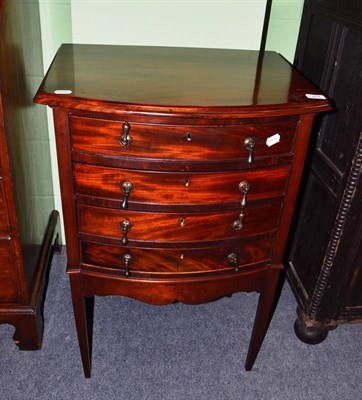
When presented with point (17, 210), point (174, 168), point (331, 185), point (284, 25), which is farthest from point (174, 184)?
point (284, 25)

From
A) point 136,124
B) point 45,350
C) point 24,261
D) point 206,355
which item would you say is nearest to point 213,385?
point 206,355

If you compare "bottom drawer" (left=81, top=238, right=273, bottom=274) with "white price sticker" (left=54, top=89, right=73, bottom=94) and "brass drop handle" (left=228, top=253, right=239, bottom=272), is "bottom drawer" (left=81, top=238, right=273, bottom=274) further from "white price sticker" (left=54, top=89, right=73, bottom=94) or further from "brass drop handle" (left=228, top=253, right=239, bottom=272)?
"white price sticker" (left=54, top=89, right=73, bottom=94)

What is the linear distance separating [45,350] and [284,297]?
1.09 metres

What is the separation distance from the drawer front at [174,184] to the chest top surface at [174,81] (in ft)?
0.65

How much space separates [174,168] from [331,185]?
74cm

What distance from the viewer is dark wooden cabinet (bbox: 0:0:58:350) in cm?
141

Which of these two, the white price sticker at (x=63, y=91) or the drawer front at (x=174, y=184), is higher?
the white price sticker at (x=63, y=91)

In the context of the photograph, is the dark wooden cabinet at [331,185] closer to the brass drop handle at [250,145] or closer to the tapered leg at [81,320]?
the brass drop handle at [250,145]

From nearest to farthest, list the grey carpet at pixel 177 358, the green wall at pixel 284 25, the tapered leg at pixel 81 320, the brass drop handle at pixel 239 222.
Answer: the brass drop handle at pixel 239 222 → the tapered leg at pixel 81 320 → the grey carpet at pixel 177 358 → the green wall at pixel 284 25

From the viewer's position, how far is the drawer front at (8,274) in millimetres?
1586

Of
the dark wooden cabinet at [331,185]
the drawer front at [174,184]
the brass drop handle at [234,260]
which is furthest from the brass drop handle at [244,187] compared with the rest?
the dark wooden cabinet at [331,185]

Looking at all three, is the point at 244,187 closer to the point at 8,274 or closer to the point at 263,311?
the point at 263,311

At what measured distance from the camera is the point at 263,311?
65.5 inches

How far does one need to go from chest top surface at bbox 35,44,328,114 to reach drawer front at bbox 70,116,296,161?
2.4 inches
